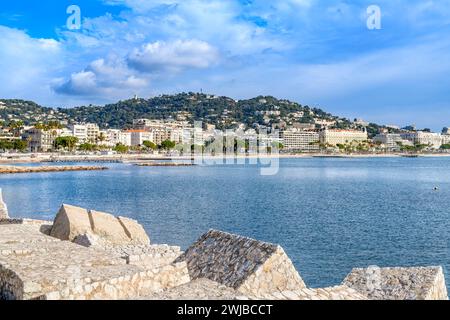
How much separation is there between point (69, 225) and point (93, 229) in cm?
89

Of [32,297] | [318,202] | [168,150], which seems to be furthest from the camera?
[168,150]

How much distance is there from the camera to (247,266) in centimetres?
658

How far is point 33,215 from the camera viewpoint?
111 feet

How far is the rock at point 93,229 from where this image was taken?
12219 mm

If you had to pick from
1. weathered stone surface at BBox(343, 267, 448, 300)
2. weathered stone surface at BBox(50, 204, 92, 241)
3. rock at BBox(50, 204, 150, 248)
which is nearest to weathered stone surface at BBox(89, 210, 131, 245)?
rock at BBox(50, 204, 150, 248)

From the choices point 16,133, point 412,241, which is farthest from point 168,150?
point 412,241

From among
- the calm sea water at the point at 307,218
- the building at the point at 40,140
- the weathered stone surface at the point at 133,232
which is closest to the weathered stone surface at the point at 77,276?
the weathered stone surface at the point at 133,232

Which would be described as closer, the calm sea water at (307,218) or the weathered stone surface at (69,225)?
the weathered stone surface at (69,225)

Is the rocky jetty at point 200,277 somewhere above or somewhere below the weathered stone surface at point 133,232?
above

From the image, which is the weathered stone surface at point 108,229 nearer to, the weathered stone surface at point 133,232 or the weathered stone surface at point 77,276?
the weathered stone surface at point 133,232

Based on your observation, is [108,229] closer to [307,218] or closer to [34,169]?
[307,218]

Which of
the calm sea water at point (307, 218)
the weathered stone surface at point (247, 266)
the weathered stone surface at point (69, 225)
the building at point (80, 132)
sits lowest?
the calm sea water at point (307, 218)

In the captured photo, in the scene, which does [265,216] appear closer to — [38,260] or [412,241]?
[412,241]
